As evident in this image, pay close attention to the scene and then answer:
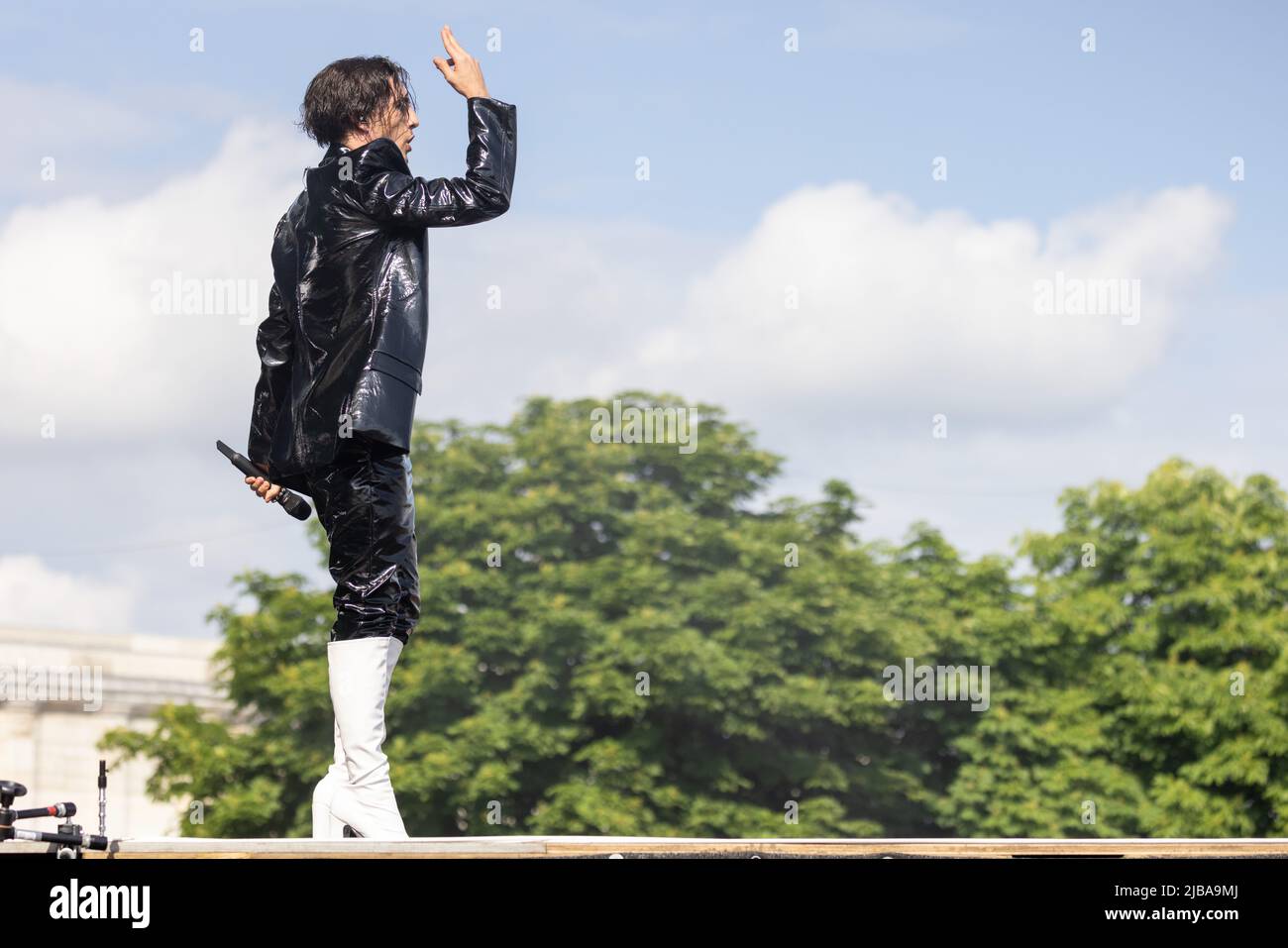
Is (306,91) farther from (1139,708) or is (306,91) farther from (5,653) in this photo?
(5,653)

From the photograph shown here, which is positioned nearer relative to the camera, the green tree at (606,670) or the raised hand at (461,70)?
the raised hand at (461,70)

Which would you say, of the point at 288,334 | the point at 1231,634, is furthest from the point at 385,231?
the point at 1231,634

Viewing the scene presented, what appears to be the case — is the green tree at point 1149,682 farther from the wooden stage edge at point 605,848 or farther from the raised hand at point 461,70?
the raised hand at point 461,70

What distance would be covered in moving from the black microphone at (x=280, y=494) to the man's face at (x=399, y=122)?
135 centimetres

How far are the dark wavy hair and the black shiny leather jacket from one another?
113mm

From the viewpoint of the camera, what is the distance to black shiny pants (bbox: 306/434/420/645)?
5797 mm

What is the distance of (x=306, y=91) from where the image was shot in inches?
247

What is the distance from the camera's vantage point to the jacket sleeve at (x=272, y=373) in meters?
6.21

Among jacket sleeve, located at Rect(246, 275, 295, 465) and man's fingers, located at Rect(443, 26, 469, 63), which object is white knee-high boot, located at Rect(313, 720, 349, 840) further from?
man's fingers, located at Rect(443, 26, 469, 63)

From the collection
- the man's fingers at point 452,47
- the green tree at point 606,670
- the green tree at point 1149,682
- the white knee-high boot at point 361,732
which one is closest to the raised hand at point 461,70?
the man's fingers at point 452,47

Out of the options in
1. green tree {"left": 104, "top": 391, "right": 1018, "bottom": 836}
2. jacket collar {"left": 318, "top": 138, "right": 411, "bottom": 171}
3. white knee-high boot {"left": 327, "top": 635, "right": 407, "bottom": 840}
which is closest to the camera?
white knee-high boot {"left": 327, "top": 635, "right": 407, "bottom": 840}

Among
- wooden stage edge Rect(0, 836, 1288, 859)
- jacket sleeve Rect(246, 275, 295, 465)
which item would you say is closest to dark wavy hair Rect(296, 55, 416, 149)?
jacket sleeve Rect(246, 275, 295, 465)

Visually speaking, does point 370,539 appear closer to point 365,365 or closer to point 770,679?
point 365,365

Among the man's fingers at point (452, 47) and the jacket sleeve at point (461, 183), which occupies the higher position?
the man's fingers at point (452, 47)
